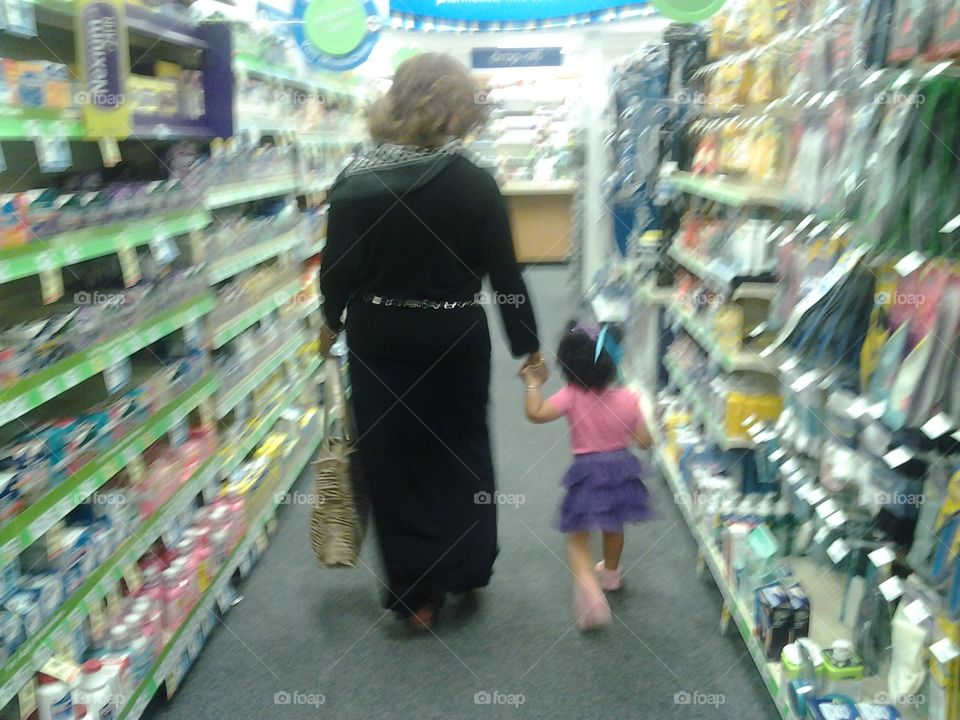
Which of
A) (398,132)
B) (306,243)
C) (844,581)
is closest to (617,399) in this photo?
(844,581)

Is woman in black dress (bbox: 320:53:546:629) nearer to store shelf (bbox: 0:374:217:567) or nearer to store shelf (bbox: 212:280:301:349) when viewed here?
store shelf (bbox: 0:374:217:567)

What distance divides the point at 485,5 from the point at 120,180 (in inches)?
249

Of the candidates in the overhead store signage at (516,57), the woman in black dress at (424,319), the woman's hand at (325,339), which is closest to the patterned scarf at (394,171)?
the woman in black dress at (424,319)

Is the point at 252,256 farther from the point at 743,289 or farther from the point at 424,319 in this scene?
A: the point at 743,289

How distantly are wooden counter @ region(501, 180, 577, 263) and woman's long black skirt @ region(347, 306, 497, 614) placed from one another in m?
7.29

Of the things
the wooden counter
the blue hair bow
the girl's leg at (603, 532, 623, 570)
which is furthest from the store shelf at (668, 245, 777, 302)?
the wooden counter

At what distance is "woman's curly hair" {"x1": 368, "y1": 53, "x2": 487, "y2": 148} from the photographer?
2.38m

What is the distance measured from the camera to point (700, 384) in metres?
3.55

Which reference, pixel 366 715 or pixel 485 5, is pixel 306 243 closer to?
pixel 366 715

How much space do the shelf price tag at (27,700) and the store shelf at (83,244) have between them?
36.7 inches

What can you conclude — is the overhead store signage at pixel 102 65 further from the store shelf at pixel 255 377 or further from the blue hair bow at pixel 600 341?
the blue hair bow at pixel 600 341

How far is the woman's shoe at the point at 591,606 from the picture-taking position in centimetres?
277

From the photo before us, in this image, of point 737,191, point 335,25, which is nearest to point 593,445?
point 737,191

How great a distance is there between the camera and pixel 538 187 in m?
9.61
